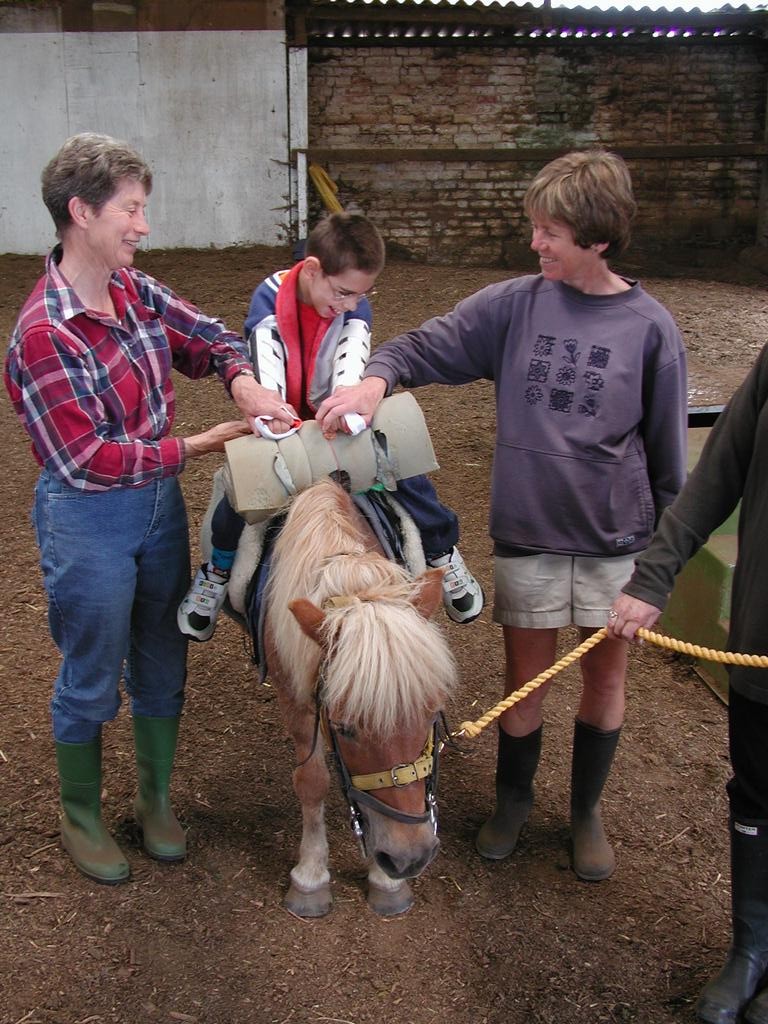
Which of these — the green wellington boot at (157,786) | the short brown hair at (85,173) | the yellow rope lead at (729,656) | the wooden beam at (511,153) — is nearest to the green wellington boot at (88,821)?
the green wellington boot at (157,786)

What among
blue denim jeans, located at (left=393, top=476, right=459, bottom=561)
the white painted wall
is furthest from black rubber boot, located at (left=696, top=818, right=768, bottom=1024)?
the white painted wall

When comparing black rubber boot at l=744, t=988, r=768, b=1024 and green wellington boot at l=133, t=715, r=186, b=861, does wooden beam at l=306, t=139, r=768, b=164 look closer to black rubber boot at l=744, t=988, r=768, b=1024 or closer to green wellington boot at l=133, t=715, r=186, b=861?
green wellington boot at l=133, t=715, r=186, b=861

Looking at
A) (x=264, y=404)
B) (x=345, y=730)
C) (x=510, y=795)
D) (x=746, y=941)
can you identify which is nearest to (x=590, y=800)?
(x=510, y=795)

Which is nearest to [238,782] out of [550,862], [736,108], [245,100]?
[550,862]

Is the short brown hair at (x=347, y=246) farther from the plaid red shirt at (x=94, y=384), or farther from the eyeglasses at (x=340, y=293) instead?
the plaid red shirt at (x=94, y=384)

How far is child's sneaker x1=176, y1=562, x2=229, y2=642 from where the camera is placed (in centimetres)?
268

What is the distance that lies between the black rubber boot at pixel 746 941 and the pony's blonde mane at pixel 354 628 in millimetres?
818

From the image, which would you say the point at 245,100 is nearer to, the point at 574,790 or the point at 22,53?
the point at 22,53

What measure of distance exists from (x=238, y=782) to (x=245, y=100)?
8.68 meters

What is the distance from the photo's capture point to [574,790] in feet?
9.49

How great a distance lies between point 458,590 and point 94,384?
3.84ft

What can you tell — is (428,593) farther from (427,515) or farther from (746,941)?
(746,941)

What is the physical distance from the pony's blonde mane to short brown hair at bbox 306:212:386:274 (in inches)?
25.4

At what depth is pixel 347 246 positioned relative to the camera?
261cm
